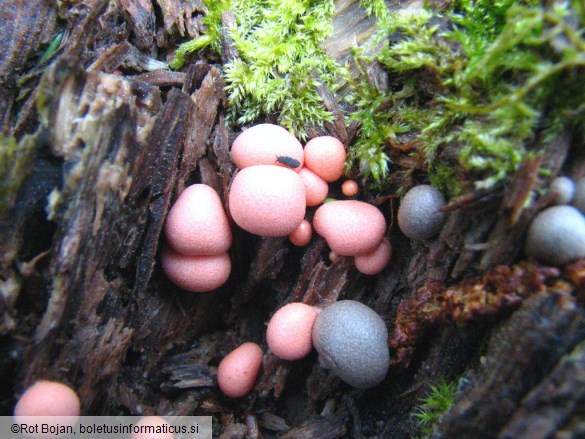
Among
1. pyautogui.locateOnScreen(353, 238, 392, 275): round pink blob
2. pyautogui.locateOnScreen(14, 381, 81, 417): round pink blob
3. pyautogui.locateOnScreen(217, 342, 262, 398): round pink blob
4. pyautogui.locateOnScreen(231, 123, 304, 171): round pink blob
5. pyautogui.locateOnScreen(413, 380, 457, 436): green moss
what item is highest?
pyautogui.locateOnScreen(231, 123, 304, 171): round pink blob

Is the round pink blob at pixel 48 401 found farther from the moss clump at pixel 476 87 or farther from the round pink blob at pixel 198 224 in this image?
the moss clump at pixel 476 87

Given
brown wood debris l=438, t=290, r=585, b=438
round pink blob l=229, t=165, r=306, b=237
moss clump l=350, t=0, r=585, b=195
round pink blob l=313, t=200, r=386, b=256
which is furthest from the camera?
round pink blob l=313, t=200, r=386, b=256

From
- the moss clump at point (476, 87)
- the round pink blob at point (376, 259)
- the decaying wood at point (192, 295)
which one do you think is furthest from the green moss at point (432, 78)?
the round pink blob at point (376, 259)

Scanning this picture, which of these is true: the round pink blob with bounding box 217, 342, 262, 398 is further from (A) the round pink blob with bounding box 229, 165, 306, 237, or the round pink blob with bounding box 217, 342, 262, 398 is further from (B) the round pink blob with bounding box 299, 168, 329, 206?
(B) the round pink blob with bounding box 299, 168, 329, 206

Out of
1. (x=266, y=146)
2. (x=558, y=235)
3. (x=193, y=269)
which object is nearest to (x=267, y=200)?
(x=266, y=146)

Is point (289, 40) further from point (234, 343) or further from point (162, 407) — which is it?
point (162, 407)

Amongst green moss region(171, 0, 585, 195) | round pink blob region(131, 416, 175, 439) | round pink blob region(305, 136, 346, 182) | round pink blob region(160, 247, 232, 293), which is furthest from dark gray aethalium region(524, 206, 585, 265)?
round pink blob region(131, 416, 175, 439)

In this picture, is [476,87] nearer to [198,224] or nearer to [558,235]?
[558,235]
